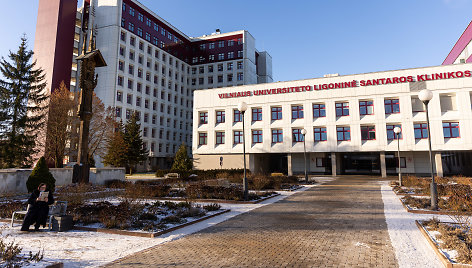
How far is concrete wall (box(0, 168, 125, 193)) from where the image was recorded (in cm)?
1399

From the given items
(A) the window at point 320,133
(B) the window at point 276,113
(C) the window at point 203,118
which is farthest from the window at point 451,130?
(C) the window at point 203,118

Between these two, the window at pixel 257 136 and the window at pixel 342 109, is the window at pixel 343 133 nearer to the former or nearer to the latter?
the window at pixel 342 109

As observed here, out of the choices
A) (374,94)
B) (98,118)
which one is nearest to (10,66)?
(98,118)

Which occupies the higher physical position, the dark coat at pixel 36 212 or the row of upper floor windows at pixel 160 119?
the row of upper floor windows at pixel 160 119

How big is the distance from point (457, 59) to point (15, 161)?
221 ft

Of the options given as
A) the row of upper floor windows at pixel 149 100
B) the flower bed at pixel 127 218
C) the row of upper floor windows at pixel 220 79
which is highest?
the row of upper floor windows at pixel 220 79

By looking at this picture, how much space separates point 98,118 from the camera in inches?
1361

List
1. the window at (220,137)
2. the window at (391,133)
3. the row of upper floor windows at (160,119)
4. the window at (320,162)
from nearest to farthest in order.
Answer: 1. the window at (391,133)
2. the window at (320,162)
3. the window at (220,137)
4. the row of upper floor windows at (160,119)

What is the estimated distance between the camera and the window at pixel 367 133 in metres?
36.4

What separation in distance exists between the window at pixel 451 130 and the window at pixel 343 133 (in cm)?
1104

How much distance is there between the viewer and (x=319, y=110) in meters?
39.1

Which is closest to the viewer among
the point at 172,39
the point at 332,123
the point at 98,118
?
the point at 98,118

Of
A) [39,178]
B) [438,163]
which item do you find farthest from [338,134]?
[39,178]

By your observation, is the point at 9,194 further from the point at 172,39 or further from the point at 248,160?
the point at 172,39
